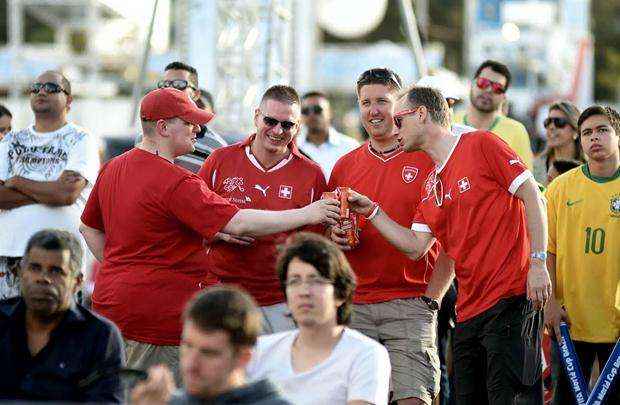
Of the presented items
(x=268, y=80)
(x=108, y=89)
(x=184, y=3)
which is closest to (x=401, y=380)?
(x=268, y=80)

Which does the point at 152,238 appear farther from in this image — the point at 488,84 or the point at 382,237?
the point at 488,84

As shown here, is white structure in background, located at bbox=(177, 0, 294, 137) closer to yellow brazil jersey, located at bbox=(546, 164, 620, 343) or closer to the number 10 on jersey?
yellow brazil jersey, located at bbox=(546, 164, 620, 343)

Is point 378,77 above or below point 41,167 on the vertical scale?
above

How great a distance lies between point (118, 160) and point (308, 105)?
4436mm

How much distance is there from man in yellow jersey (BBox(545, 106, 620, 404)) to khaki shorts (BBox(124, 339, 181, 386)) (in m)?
2.61

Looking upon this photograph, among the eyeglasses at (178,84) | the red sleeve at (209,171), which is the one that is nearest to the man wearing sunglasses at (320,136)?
the eyeglasses at (178,84)

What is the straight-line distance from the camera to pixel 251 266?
288 inches

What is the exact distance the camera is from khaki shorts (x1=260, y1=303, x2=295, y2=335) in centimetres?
721

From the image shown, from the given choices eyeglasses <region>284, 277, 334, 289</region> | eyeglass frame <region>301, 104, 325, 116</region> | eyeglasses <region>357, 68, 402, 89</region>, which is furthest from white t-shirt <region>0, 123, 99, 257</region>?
eyeglasses <region>284, 277, 334, 289</region>

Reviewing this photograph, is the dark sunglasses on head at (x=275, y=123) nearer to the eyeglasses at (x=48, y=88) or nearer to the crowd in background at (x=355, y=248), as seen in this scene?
the crowd in background at (x=355, y=248)

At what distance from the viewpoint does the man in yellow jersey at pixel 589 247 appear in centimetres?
812

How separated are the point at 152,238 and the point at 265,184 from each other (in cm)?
81

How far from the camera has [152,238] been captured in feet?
22.7

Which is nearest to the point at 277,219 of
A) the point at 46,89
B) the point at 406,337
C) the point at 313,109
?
the point at 406,337
